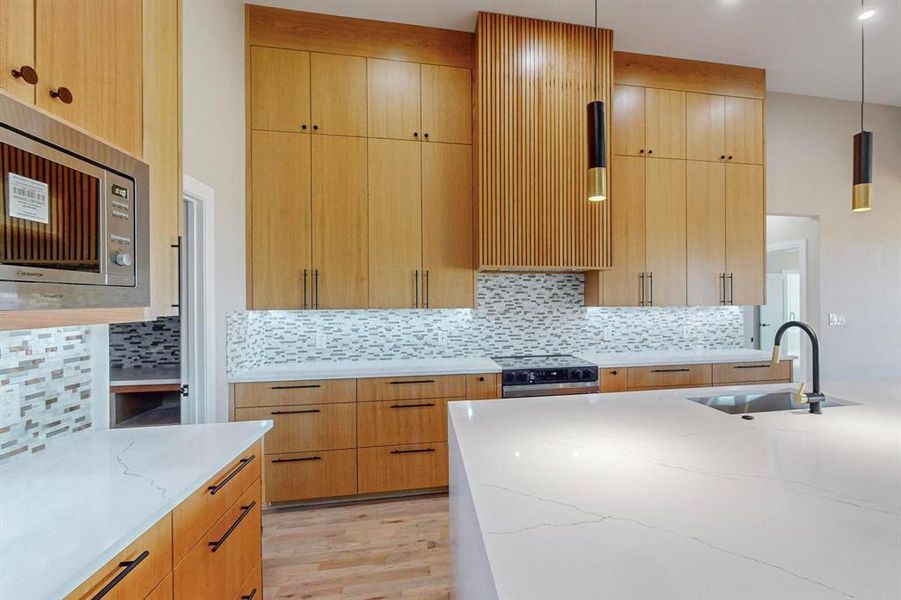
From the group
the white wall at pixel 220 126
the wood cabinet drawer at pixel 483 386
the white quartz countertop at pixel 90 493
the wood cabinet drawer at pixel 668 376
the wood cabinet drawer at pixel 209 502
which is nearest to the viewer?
the white quartz countertop at pixel 90 493

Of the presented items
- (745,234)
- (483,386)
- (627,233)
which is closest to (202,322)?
(483,386)

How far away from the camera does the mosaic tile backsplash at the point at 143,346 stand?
3.22m

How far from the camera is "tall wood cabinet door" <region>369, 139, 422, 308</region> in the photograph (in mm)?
2902

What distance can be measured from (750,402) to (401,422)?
1985 millimetres

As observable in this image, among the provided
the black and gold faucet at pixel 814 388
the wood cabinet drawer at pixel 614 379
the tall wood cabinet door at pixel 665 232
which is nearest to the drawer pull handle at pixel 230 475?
the black and gold faucet at pixel 814 388

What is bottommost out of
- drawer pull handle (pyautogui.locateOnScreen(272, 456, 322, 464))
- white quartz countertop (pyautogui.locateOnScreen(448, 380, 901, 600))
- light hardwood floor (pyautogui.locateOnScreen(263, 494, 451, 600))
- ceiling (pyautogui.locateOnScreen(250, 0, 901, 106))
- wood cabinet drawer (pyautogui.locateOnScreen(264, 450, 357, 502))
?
light hardwood floor (pyautogui.locateOnScreen(263, 494, 451, 600))

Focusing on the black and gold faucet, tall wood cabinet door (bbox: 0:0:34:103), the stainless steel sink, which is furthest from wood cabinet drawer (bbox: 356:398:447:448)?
tall wood cabinet door (bbox: 0:0:34:103)

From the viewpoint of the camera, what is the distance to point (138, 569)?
91cm

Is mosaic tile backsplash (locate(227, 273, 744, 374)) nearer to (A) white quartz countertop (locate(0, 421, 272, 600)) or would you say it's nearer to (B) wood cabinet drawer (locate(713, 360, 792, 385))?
(B) wood cabinet drawer (locate(713, 360, 792, 385))

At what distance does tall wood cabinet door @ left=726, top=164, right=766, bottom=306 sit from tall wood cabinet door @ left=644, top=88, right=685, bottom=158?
55 cm

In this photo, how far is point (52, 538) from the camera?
33.4 inches

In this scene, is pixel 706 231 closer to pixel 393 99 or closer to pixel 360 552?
pixel 393 99

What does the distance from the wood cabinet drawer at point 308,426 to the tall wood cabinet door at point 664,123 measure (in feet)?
10.4

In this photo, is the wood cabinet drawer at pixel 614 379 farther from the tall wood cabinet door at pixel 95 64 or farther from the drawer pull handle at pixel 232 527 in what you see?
the tall wood cabinet door at pixel 95 64
